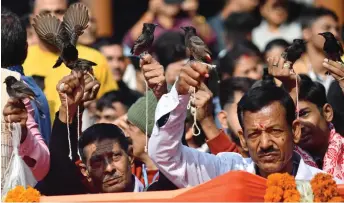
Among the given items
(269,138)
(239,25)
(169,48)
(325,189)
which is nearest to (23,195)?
(269,138)

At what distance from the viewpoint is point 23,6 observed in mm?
15891

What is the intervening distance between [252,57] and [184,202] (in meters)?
5.10

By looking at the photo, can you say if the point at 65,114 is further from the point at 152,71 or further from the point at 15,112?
the point at 152,71

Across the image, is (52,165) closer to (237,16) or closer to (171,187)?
(171,187)

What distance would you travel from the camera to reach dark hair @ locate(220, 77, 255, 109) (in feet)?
32.3

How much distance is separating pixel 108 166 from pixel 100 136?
0.24m

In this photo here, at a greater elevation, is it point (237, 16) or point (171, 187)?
point (237, 16)

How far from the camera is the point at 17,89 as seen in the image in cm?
722

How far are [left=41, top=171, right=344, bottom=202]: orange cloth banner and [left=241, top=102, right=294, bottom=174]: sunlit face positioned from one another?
432mm

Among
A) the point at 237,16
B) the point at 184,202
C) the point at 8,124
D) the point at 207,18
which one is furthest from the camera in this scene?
the point at 207,18

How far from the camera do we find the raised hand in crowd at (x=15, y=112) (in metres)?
7.11

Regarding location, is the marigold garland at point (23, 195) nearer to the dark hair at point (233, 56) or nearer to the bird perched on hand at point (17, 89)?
the bird perched on hand at point (17, 89)

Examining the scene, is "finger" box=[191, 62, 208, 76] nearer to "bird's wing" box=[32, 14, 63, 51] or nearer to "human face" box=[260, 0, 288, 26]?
"bird's wing" box=[32, 14, 63, 51]

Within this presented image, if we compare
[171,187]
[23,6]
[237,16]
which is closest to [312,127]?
[171,187]
